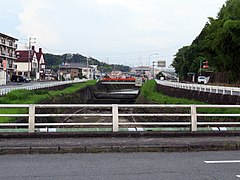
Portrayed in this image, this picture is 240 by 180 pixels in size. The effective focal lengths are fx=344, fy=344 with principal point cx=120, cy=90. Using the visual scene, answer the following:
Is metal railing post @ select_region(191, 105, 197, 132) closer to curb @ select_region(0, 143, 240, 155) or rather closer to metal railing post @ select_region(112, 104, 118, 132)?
curb @ select_region(0, 143, 240, 155)

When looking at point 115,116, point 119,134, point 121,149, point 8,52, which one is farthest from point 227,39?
point 8,52

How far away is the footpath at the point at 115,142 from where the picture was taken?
8711 millimetres

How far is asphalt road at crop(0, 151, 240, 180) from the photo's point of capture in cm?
660

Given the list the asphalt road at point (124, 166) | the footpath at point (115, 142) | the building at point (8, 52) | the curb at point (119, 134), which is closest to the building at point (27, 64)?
the building at point (8, 52)

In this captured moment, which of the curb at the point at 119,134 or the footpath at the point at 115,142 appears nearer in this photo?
the footpath at the point at 115,142

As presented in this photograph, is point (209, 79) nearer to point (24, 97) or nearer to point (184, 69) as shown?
point (184, 69)

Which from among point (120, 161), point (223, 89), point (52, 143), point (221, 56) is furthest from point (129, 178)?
point (221, 56)

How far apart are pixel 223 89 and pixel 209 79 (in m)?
52.6

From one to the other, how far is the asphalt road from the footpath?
0.27m

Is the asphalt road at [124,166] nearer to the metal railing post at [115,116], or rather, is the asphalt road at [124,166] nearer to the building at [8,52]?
the metal railing post at [115,116]

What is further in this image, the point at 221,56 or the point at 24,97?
the point at 221,56

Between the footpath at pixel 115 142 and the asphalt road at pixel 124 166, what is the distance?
0.90ft

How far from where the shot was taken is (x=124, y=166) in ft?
24.3

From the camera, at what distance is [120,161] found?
789 cm
